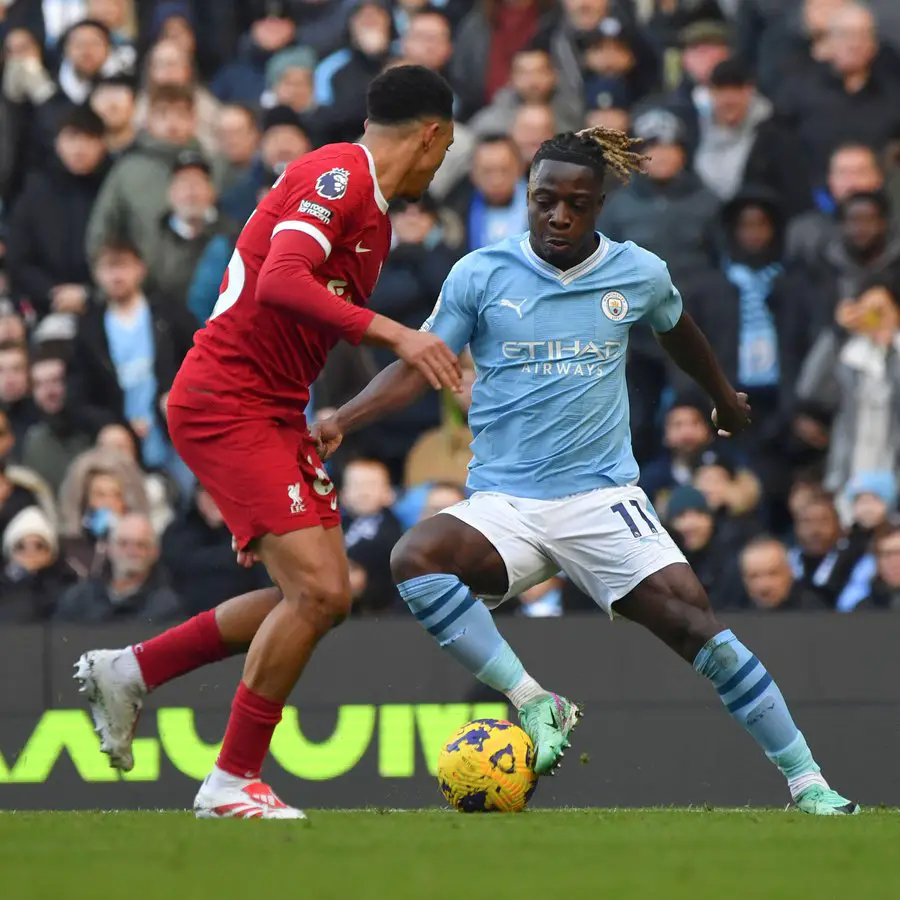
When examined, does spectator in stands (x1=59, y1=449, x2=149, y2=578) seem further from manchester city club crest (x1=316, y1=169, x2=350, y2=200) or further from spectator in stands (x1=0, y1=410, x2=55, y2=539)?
manchester city club crest (x1=316, y1=169, x2=350, y2=200)

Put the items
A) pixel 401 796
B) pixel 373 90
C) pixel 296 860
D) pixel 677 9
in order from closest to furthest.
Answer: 1. pixel 296 860
2. pixel 373 90
3. pixel 401 796
4. pixel 677 9

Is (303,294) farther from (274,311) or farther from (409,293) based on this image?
(409,293)

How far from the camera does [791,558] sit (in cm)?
1060

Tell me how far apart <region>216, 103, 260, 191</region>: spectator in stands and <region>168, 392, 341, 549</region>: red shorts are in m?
6.30

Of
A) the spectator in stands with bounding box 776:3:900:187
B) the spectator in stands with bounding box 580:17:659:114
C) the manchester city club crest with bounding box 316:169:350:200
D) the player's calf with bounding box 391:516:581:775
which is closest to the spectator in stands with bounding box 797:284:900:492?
the spectator in stands with bounding box 776:3:900:187

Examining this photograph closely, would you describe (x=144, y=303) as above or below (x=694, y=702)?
above

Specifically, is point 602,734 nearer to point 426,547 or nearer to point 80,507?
point 426,547

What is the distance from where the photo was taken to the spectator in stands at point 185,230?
39.7 feet

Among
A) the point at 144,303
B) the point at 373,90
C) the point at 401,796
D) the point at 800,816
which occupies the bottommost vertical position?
the point at 401,796

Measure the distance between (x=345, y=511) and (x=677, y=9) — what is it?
14.9 ft

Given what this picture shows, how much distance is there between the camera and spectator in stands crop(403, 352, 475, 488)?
37.0ft

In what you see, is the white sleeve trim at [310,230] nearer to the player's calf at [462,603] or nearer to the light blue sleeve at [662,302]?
the player's calf at [462,603]

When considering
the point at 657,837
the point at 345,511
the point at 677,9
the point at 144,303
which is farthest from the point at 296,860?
the point at 677,9

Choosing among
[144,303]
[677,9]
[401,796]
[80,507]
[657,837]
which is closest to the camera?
[657,837]
